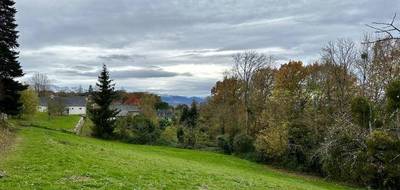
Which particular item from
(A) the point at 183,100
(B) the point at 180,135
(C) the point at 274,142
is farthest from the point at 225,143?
(A) the point at 183,100

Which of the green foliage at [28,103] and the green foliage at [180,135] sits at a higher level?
the green foliage at [28,103]

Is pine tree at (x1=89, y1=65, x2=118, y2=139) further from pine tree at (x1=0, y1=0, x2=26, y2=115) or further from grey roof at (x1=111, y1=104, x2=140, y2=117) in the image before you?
grey roof at (x1=111, y1=104, x2=140, y2=117)

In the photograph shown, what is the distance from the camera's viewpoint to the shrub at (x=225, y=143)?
64812mm

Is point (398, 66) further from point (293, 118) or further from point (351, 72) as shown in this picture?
point (293, 118)

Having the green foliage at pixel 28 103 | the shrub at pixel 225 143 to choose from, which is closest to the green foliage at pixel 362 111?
the shrub at pixel 225 143

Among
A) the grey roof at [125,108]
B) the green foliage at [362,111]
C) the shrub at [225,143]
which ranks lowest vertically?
the shrub at [225,143]

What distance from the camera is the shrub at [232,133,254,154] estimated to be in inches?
2430

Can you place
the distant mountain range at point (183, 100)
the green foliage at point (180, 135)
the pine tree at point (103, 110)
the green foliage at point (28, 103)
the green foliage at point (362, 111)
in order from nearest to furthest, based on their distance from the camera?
the green foliage at point (362, 111) → the pine tree at point (103, 110) → the green foliage at point (28, 103) → the green foliage at point (180, 135) → the distant mountain range at point (183, 100)

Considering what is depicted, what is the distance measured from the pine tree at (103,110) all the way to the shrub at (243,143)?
18.1 meters

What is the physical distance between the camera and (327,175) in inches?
1831

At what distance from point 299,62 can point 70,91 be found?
13684cm

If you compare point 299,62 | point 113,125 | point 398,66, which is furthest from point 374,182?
point 113,125

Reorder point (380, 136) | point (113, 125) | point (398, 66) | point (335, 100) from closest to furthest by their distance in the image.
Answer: point (380, 136), point (398, 66), point (335, 100), point (113, 125)

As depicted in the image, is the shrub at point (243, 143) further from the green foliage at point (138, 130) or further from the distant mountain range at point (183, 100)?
the distant mountain range at point (183, 100)
